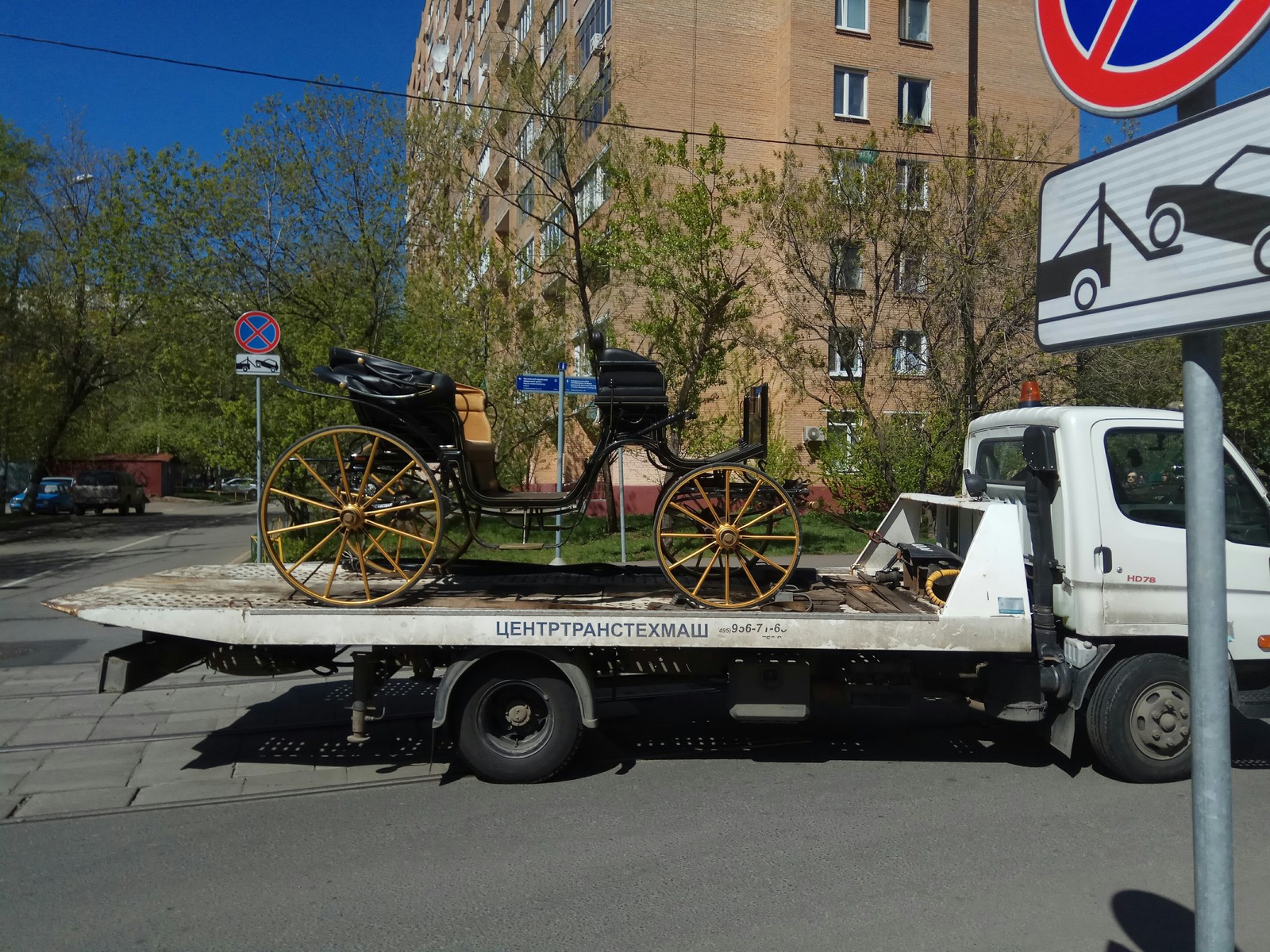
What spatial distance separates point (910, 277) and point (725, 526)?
10903 mm

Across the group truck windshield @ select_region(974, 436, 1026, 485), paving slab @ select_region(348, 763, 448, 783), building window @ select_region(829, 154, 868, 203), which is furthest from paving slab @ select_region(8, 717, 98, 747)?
building window @ select_region(829, 154, 868, 203)

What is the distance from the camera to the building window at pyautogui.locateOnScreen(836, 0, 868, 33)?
2730 cm

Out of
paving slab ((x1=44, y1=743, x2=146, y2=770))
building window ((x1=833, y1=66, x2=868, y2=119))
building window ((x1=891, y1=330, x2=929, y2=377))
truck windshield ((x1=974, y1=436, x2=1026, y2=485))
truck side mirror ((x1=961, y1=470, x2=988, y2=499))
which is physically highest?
building window ((x1=833, y1=66, x2=868, y2=119))

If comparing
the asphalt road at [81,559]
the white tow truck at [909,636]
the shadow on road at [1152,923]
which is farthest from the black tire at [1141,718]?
the asphalt road at [81,559]

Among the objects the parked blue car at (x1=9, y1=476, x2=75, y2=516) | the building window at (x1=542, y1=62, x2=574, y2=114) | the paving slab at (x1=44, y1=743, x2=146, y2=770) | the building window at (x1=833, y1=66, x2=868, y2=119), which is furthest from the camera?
the parked blue car at (x1=9, y1=476, x2=75, y2=516)

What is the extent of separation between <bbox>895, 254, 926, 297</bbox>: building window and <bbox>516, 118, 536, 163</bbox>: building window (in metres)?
7.81

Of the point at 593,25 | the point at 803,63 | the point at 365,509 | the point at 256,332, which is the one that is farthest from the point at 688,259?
the point at 593,25

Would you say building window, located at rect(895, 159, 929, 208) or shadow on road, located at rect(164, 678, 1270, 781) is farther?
building window, located at rect(895, 159, 929, 208)

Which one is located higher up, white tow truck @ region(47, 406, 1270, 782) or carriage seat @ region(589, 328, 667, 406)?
carriage seat @ region(589, 328, 667, 406)

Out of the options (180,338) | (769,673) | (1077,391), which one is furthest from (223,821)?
(180,338)

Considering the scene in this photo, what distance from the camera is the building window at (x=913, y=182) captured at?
15.2 meters

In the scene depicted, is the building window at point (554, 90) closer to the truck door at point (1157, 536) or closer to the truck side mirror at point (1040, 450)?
the truck side mirror at point (1040, 450)

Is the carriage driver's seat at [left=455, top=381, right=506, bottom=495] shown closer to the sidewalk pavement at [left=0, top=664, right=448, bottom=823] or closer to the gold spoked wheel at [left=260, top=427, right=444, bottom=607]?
the gold spoked wheel at [left=260, top=427, right=444, bottom=607]

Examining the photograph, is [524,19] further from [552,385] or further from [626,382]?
[626,382]
